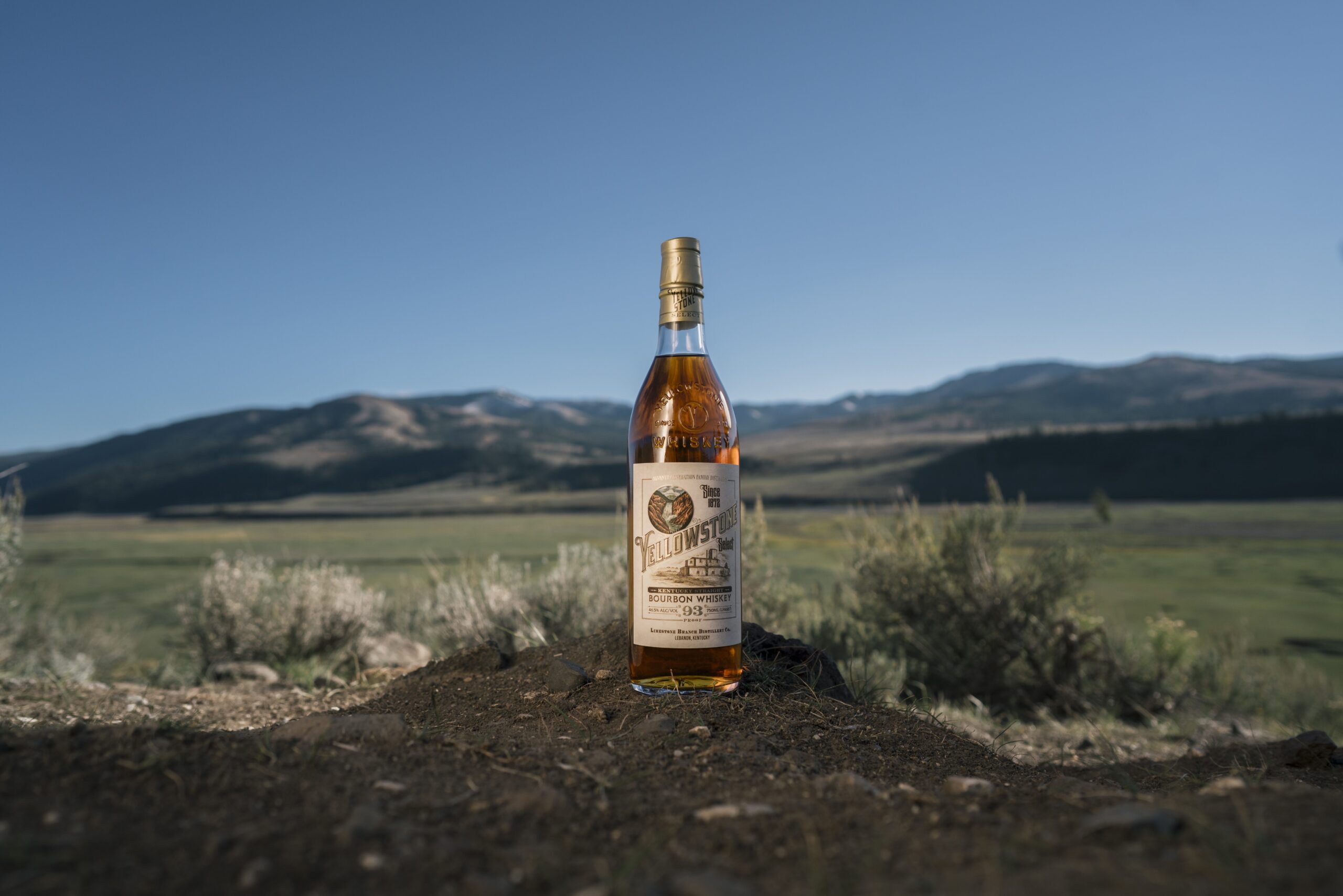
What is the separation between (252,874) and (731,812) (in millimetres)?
990

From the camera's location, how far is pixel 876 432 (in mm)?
179625

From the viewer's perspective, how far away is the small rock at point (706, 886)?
1.41 metres

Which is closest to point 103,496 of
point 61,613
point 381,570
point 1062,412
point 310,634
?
point 381,570

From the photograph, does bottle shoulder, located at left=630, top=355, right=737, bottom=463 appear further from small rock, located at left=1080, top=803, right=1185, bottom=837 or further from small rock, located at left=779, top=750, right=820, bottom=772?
small rock, located at left=1080, top=803, right=1185, bottom=837

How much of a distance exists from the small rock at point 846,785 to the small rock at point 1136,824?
21.6 inches

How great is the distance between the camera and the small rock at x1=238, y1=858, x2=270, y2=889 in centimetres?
142

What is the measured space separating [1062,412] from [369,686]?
190 meters

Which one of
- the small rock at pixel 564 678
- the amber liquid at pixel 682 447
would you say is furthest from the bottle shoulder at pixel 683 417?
the small rock at pixel 564 678

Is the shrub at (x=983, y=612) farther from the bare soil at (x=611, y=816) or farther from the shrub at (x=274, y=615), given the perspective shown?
the bare soil at (x=611, y=816)

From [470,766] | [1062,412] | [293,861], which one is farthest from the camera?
[1062,412]

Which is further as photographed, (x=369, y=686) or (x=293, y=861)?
(x=369, y=686)

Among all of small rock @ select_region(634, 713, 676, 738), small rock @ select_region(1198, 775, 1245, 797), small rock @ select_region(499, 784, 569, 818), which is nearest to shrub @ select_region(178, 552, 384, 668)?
small rock @ select_region(634, 713, 676, 738)

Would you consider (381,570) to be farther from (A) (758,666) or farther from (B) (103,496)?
(B) (103,496)

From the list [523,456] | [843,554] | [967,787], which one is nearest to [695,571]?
[967,787]
